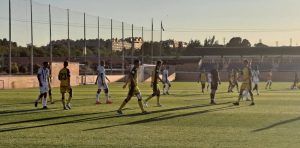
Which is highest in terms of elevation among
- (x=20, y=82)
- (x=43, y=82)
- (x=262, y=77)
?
(x=43, y=82)

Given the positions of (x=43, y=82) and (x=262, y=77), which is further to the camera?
(x=262, y=77)

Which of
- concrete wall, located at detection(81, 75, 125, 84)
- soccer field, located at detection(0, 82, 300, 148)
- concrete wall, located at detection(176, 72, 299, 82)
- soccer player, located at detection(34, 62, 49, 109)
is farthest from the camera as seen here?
concrete wall, located at detection(176, 72, 299, 82)

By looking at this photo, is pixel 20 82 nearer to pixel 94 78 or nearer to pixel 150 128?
pixel 94 78

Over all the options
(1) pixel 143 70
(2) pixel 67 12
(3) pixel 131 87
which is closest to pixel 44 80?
(3) pixel 131 87

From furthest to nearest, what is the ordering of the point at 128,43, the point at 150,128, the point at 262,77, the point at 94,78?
the point at 262,77
the point at 128,43
the point at 94,78
the point at 150,128

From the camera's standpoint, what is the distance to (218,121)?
55.1 ft

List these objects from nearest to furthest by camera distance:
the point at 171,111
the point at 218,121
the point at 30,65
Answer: the point at 218,121, the point at 171,111, the point at 30,65

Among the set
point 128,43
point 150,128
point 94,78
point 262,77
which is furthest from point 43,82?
point 262,77

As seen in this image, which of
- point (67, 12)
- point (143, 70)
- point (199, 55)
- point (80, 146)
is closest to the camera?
point (80, 146)

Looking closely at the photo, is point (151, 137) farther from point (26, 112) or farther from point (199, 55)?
point (199, 55)

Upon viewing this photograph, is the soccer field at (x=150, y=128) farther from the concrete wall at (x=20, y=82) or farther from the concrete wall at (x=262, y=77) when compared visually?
the concrete wall at (x=262, y=77)

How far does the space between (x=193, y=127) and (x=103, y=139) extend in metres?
3.43

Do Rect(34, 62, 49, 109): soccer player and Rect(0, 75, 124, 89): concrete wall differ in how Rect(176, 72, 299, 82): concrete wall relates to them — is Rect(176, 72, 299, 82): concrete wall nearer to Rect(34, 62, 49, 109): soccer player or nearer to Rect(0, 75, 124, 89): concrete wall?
Rect(0, 75, 124, 89): concrete wall

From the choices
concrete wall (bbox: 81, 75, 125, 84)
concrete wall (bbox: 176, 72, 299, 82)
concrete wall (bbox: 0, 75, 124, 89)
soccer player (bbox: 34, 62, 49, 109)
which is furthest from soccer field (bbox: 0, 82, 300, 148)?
concrete wall (bbox: 176, 72, 299, 82)
